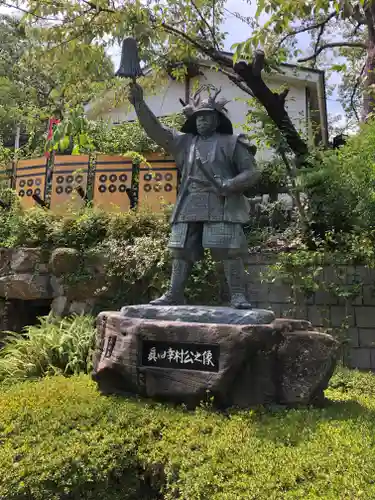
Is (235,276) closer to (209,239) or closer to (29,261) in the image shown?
(209,239)

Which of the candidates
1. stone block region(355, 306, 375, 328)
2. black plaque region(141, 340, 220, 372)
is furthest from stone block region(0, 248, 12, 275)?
stone block region(355, 306, 375, 328)

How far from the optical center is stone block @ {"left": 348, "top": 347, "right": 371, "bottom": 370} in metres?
6.14

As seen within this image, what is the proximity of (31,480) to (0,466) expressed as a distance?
272mm

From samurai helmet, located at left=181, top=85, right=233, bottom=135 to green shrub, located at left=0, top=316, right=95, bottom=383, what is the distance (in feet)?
9.93

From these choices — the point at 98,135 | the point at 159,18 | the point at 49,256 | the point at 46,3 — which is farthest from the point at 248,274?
the point at 98,135

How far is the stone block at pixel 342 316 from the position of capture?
20.4 feet

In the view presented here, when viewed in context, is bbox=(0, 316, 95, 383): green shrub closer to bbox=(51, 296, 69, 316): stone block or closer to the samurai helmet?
bbox=(51, 296, 69, 316): stone block

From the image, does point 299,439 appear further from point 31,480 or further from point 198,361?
point 31,480

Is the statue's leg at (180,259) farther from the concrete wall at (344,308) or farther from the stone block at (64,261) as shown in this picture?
the stone block at (64,261)

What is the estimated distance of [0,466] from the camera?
2.88 meters

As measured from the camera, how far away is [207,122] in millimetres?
4121

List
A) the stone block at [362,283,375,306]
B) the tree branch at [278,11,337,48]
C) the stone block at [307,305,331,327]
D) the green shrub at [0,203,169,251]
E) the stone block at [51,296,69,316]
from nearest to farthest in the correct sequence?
the stone block at [362,283,375,306], the stone block at [307,305,331,327], the stone block at [51,296,69,316], the green shrub at [0,203,169,251], the tree branch at [278,11,337,48]

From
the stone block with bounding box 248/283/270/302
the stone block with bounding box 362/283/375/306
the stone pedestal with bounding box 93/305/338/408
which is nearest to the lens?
the stone pedestal with bounding box 93/305/338/408

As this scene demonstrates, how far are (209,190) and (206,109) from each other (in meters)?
0.75
